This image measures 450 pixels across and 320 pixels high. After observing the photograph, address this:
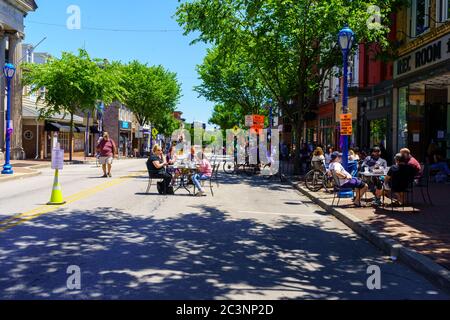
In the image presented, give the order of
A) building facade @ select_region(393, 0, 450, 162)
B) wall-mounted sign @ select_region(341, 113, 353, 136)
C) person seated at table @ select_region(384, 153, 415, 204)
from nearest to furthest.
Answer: person seated at table @ select_region(384, 153, 415, 204), wall-mounted sign @ select_region(341, 113, 353, 136), building facade @ select_region(393, 0, 450, 162)

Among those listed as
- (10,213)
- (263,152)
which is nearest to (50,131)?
(263,152)

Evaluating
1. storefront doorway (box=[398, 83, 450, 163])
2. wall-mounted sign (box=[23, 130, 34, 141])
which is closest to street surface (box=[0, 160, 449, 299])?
storefront doorway (box=[398, 83, 450, 163])

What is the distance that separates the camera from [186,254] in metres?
7.06

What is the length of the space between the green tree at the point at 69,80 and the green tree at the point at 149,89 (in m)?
20.7

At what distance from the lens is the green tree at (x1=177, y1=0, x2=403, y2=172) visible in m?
20.6

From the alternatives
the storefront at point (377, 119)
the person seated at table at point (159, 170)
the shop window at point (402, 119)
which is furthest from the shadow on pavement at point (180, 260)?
the storefront at point (377, 119)

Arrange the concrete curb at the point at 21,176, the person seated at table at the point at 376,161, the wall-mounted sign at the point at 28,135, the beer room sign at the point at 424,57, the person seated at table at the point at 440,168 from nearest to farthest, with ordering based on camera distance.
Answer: the person seated at table at the point at 376,161
the beer room sign at the point at 424,57
the person seated at table at the point at 440,168
the concrete curb at the point at 21,176
the wall-mounted sign at the point at 28,135

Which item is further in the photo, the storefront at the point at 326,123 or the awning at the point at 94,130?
the awning at the point at 94,130

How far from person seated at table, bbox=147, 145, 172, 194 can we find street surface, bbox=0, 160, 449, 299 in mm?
2223

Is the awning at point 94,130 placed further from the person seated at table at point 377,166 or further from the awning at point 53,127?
the person seated at table at point 377,166

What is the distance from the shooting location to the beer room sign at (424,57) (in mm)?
17781

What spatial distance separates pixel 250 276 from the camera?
19.7ft

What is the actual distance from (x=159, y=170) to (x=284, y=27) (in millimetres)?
10054

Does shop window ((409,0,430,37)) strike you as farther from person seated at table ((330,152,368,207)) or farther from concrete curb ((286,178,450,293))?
concrete curb ((286,178,450,293))
